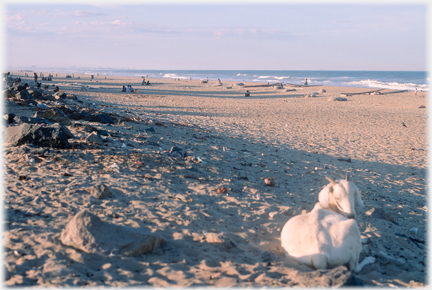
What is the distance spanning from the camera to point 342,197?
14.4 ft

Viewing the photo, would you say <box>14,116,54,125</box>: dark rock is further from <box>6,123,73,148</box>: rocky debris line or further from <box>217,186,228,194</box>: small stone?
<box>217,186,228,194</box>: small stone

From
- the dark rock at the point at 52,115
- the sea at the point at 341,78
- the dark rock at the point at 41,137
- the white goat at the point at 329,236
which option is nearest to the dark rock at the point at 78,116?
the dark rock at the point at 52,115

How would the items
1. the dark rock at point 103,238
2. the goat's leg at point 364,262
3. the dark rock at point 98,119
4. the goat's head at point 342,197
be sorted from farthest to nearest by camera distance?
1. the dark rock at point 98,119
2. the goat's head at point 342,197
3. the goat's leg at point 364,262
4. the dark rock at point 103,238

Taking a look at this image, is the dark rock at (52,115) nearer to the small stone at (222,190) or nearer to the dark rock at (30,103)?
the dark rock at (30,103)

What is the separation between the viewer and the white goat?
3971mm

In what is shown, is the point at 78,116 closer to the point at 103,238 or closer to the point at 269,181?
the point at 269,181

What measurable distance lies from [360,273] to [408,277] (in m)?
0.68

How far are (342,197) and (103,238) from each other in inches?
126

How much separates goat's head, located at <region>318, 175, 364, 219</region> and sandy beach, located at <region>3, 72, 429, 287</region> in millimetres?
789

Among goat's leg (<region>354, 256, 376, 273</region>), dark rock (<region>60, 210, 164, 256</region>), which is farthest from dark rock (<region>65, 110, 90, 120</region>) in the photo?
goat's leg (<region>354, 256, 376, 273</region>)

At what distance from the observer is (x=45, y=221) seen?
4512 millimetres

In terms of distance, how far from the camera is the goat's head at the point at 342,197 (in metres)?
4.37

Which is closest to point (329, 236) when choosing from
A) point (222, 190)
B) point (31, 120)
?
point (222, 190)

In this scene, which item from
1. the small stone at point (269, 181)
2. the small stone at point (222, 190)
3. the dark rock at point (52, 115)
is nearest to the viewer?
the small stone at point (222, 190)
